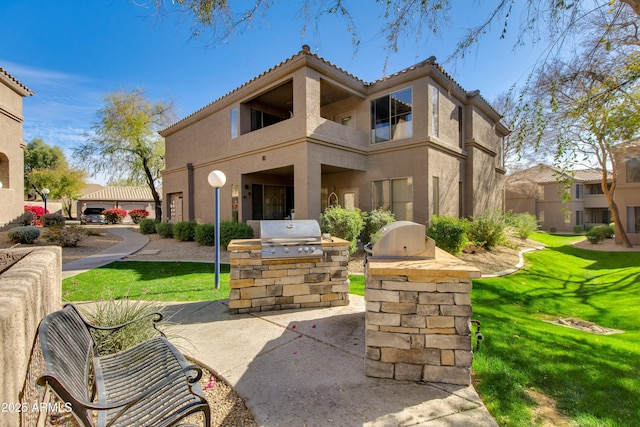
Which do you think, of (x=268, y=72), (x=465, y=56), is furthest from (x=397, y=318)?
(x=268, y=72)

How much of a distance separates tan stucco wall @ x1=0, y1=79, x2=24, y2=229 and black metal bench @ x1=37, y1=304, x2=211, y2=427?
18.1 metres

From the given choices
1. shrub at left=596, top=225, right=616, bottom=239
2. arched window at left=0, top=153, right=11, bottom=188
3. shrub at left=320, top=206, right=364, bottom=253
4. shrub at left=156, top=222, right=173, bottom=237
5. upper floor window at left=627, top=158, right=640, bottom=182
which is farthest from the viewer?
shrub at left=596, top=225, right=616, bottom=239

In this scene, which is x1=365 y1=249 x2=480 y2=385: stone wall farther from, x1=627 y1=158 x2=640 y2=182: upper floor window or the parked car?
the parked car

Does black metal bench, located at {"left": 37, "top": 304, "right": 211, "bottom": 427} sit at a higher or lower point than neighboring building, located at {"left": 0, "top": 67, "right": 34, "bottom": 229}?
lower

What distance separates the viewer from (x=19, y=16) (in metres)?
5.29

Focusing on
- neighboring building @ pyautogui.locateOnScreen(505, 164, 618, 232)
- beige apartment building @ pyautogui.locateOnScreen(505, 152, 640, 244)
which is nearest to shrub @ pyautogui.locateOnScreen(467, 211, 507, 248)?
beige apartment building @ pyautogui.locateOnScreen(505, 152, 640, 244)

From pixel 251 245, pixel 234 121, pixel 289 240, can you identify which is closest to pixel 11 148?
pixel 234 121

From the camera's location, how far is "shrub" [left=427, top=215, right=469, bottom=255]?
10.3 meters

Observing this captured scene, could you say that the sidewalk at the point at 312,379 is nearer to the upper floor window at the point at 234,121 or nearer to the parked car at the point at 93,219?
the upper floor window at the point at 234,121

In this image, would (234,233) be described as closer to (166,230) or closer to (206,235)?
(206,235)

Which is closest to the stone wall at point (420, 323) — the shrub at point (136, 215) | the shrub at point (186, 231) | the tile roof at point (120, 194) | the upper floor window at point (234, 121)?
the upper floor window at point (234, 121)

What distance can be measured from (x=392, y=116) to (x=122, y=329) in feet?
38.5

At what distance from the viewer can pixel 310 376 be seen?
117 inches

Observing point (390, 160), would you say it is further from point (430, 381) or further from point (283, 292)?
point (430, 381)
